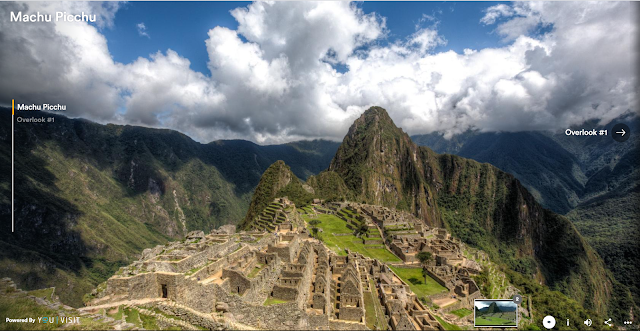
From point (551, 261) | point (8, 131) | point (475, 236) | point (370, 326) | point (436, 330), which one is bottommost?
point (551, 261)

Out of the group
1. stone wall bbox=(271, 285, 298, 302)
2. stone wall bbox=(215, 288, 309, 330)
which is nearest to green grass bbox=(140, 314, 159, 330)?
stone wall bbox=(215, 288, 309, 330)

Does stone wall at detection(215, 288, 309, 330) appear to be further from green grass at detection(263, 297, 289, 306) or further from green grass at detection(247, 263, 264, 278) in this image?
green grass at detection(247, 263, 264, 278)

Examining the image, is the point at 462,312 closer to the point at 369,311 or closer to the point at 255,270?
the point at 369,311

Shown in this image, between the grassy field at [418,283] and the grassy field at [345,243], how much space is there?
A: 4090 millimetres

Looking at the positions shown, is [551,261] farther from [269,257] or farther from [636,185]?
[269,257]

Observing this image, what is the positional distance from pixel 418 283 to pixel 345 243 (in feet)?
53.9

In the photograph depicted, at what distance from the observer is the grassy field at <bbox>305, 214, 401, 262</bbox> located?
48509 mm

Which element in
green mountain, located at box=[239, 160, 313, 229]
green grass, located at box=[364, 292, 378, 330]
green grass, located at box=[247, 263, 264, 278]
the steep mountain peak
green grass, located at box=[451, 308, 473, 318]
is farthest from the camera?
green mountain, located at box=[239, 160, 313, 229]

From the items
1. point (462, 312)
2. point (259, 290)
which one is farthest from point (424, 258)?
point (259, 290)

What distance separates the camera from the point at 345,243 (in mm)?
53156

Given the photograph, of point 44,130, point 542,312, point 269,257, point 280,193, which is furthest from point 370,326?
point 44,130

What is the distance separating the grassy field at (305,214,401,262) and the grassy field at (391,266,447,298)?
161 inches

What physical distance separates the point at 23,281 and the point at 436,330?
357 ft

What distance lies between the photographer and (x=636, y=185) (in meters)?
196
